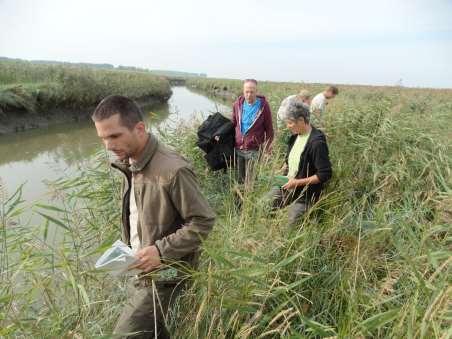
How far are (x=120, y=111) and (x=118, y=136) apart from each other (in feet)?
0.37

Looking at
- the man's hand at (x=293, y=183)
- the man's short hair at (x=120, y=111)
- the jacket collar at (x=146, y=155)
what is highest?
the man's short hair at (x=120, y=111)

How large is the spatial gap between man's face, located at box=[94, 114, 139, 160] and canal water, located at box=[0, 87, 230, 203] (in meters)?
3.62

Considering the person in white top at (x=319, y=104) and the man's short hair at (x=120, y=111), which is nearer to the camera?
the man's short hair at (x=120, y=111)

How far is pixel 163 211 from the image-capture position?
1.64 m

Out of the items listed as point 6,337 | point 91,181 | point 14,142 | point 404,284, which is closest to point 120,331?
point 6,337

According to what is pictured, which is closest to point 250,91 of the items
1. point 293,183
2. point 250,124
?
point 250,124

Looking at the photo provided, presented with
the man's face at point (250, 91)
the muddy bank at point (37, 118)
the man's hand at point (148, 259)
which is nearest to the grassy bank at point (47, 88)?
the muddy bank at point (37, 118)

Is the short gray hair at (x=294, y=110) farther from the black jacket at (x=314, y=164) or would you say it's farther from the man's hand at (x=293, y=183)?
the man's hand at (x=293, y=183)

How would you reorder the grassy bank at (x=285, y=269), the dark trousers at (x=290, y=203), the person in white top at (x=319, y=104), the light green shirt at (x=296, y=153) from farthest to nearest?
the person in white top at (x=319, y=104) → the light green shirt at (x=296, y=153) → the dark trousers at (x=290, y=203) → the grassy bank at (x=285, y=269)

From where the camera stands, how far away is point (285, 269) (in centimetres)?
218

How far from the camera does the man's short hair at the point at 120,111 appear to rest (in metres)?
1.53

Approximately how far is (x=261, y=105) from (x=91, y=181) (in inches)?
88.6

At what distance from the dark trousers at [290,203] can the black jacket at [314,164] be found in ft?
0.22

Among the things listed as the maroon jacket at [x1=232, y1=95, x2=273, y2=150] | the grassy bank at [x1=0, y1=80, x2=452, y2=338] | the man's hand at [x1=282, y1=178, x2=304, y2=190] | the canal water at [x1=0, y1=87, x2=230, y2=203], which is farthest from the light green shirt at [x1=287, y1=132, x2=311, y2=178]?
the canal water at [x1=0, y1=87, x2=230, y2=203]
